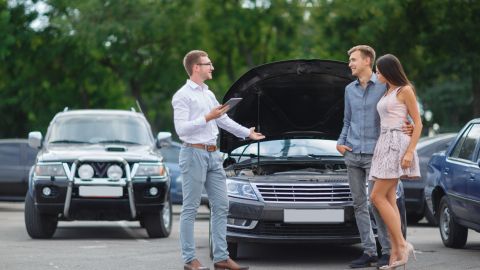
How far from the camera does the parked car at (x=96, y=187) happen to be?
1287cm

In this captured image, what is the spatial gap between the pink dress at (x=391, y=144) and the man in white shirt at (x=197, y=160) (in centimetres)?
134

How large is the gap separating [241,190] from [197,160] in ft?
4.28

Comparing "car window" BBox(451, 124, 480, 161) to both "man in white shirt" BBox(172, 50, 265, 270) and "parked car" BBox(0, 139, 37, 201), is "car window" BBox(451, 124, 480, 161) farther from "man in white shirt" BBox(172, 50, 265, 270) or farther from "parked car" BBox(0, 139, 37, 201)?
"parked car" BBox(0, 139, 37, 201)

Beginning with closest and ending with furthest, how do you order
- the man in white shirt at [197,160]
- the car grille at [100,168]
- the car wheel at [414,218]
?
the man in white shirt at [197,160] < the car grille at [100,168] < the car wheel at [414,218]

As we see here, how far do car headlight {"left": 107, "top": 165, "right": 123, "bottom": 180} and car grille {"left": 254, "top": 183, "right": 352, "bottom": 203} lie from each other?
3.38m

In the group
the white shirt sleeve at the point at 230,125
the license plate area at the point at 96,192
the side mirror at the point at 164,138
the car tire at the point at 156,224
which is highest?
the white shirt sleeve at the point at 230,125

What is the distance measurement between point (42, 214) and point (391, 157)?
572cm

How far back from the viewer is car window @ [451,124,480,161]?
38.0 ft

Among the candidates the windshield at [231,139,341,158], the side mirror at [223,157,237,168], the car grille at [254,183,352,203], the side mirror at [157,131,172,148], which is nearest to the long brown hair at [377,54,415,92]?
the car grille at [254,183,352,203]

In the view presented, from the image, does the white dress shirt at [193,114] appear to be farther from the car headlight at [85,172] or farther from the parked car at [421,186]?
the parked car at [421,186]

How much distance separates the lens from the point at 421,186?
1597 cm

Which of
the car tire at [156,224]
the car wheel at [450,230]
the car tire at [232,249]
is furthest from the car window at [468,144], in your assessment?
the car tire at [156,224]

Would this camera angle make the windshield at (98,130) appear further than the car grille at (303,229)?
Yes

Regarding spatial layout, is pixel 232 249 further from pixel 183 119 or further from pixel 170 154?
pixel 170 154
